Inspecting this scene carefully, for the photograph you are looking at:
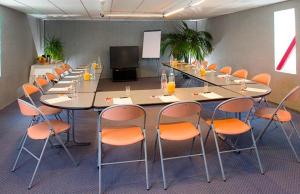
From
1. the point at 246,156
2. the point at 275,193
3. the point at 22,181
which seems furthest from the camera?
the point at 246,156

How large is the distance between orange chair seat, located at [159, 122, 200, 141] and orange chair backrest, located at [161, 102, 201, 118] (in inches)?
8.9

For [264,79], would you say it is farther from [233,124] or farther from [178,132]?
[178,132]

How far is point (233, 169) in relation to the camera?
293cm

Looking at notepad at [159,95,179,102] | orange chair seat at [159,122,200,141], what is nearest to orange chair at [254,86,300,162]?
orange chair seat at [159,122,200,141]

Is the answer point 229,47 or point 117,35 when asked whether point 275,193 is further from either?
point 117,35

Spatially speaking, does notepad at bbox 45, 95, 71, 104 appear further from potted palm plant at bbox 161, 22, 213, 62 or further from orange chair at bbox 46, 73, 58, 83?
potted palm plant at bbox 161, 22, 213, 62

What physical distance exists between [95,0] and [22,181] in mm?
3577

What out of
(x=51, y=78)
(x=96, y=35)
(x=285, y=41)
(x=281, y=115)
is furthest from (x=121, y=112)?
(x=96, y=35)

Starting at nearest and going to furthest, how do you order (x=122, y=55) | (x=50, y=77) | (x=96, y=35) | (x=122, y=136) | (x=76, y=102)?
(x=122, y=136), (x=76, y=102), (x=50, y=77), (x=122, y=55), (x=96, y=35)

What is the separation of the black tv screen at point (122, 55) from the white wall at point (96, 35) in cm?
40

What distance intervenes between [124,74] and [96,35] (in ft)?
6.00

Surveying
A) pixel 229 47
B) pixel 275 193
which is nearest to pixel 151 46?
pixel 229 47

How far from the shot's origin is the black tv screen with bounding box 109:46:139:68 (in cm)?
987

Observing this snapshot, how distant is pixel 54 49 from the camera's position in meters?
8.99
